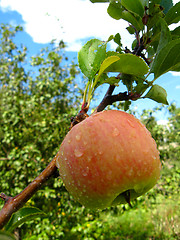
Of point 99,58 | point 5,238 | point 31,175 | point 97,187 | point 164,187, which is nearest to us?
point 5,238

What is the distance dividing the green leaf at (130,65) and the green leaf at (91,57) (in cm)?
4

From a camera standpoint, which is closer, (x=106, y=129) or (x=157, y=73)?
(x=106, y=129)

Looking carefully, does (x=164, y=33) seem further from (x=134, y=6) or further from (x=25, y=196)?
(x=25, y=196)

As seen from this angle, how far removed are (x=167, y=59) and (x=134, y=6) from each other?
0.17 meters

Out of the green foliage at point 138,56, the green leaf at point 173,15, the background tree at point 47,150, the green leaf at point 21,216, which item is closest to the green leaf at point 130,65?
the green foliage at point 138,56

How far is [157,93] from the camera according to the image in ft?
1.82

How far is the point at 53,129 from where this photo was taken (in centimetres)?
250

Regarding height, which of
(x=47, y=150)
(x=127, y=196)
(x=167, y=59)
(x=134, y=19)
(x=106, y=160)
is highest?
(x=134, y=19)

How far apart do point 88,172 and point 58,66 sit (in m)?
2.95

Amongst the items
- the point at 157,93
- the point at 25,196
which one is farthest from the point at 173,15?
the point at 25,196

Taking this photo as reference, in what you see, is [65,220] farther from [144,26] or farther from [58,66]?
[144,26]

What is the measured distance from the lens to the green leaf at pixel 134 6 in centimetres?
54

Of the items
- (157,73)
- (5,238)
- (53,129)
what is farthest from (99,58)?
(53,129)

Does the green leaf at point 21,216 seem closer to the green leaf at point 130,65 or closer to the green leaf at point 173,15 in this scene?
the green leaf at point 130,65
